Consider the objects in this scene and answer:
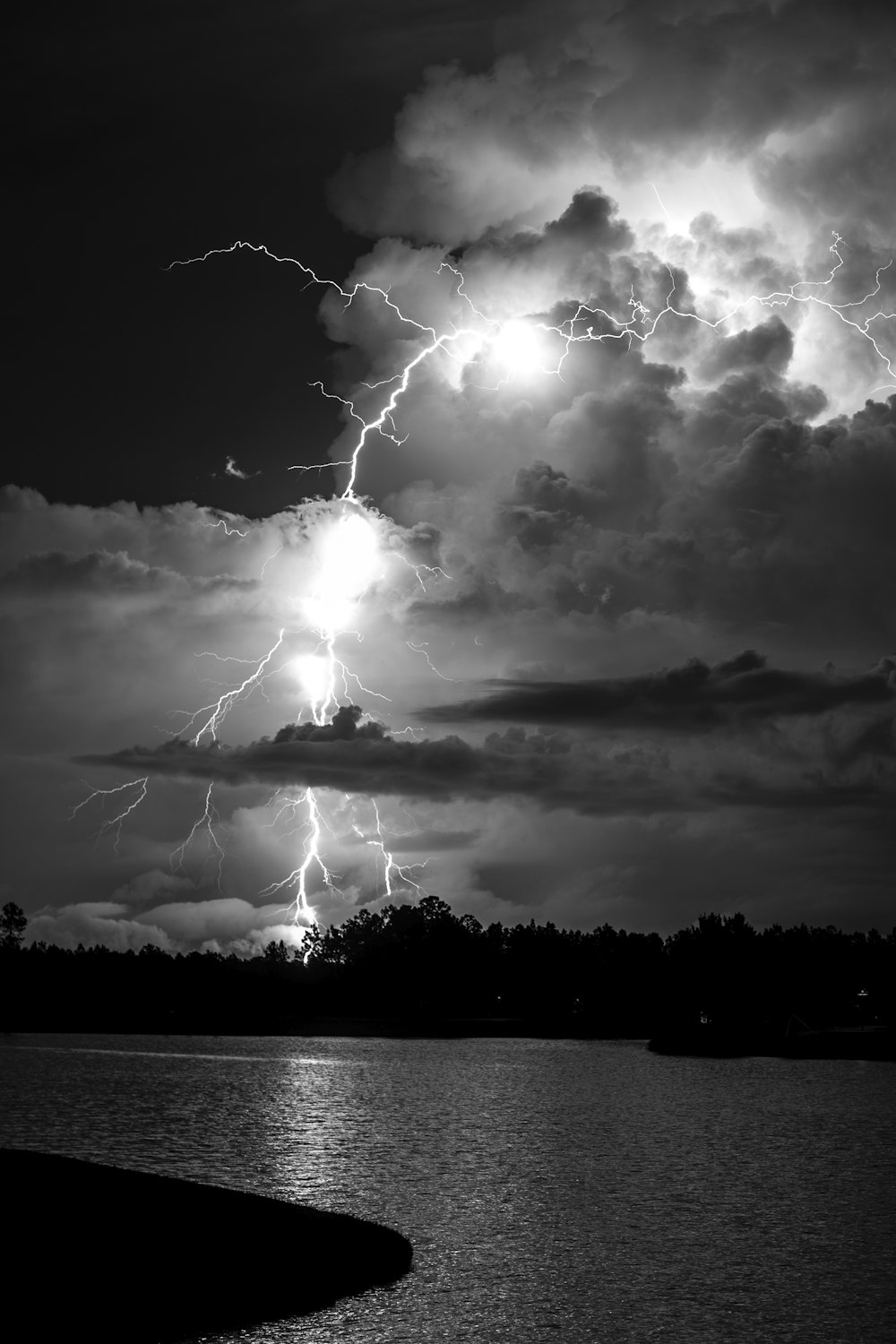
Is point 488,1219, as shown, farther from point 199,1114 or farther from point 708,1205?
point 199,1114

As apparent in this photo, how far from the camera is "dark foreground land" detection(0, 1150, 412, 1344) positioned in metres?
22.0

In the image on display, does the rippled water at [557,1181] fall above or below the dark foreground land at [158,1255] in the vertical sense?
below

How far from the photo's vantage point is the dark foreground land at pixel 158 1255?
2205cm

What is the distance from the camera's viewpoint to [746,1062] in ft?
486

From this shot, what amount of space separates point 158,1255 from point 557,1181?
2608 cm

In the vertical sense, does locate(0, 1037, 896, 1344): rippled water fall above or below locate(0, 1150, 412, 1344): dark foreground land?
below

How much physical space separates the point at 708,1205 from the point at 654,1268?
11627 mm

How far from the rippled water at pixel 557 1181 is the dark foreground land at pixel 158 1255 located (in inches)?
21.7

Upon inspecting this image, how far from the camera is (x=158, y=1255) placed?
24.2m

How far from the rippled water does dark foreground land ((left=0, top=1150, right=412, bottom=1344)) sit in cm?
55

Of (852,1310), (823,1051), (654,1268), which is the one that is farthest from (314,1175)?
(823,1051)

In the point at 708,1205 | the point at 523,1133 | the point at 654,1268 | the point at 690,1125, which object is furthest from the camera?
the point at 690,1125

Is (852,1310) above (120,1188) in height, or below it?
below

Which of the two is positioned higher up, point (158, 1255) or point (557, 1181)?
point (158, 1255)
